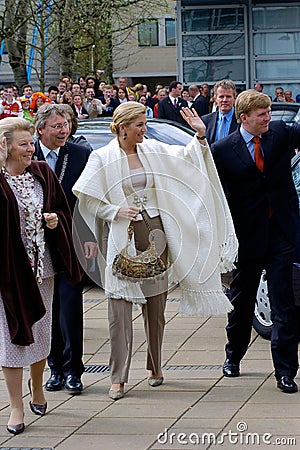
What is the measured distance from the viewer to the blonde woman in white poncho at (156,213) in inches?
271

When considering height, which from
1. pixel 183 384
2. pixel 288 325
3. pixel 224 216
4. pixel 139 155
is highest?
pixel 139 155

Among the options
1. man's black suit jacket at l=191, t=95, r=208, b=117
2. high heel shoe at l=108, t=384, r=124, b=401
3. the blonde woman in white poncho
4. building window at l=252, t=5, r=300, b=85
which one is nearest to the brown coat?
the blonde woman in white poncho

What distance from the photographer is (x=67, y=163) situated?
7258 mm

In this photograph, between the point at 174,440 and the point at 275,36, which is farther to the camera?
the point at 275,36

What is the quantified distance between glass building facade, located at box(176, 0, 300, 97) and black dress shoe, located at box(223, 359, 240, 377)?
15.7m

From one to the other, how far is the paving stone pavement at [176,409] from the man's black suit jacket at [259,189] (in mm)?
980

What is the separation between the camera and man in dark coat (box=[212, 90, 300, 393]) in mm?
6941

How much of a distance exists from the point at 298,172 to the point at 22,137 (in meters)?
3.19

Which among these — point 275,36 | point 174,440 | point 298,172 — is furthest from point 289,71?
point 174,440

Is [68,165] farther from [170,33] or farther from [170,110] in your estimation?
[170,33]

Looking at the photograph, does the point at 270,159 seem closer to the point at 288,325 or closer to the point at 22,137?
the point at 288,325

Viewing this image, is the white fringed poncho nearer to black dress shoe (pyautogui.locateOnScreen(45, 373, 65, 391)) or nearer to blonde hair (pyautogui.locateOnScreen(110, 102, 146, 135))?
blonde hair (pyautogui.locateOnScreen(110, 102, 146, 135))

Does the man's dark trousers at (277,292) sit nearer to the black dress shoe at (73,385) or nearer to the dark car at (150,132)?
the black dress shoe at (73,385)

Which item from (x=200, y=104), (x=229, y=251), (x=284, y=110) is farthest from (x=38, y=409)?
(x=200, y=104)
